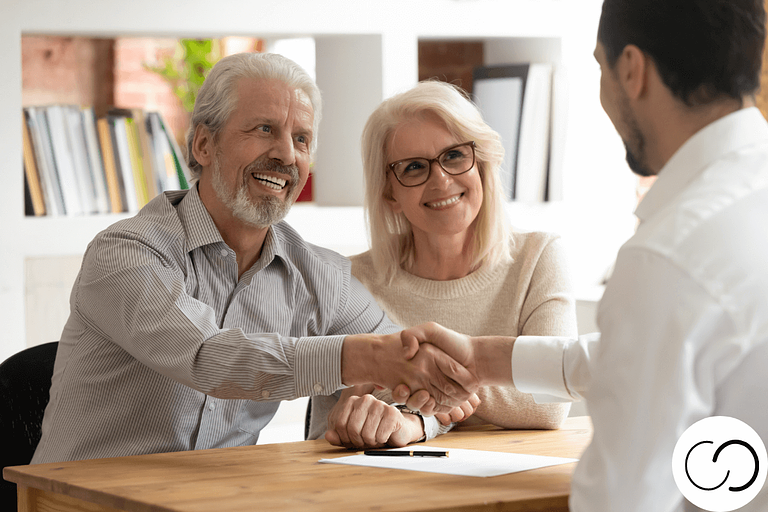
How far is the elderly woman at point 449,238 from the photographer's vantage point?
2215 mm

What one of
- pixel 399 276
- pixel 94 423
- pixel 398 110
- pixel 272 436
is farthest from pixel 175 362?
pixel 272 436

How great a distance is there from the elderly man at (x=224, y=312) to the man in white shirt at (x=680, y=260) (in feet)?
2.36

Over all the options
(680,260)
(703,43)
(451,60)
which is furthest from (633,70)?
(451,60)

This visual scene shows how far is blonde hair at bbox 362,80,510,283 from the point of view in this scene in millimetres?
2244

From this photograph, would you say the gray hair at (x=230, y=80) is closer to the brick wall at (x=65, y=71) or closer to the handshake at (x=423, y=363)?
the handshake at (x=423, y=363)

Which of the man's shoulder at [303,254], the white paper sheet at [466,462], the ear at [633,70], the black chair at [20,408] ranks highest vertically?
the ear at [633,70]

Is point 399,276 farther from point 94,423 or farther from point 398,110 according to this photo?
point 94,423

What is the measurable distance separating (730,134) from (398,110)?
1267 millimetres

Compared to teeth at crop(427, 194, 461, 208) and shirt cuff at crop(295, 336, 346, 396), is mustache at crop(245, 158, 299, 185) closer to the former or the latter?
teeth at crop(427, 194, 461, 208)

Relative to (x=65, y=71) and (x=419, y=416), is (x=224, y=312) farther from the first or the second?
(x=65, y=71)

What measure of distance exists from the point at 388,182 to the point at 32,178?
3.87 feet

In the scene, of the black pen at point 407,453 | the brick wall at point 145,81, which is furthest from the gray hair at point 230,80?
the brick wall at point 145,81

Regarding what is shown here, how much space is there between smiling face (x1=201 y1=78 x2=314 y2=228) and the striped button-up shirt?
9 cm

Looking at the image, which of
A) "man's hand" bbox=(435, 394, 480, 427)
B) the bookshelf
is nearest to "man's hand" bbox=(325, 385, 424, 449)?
"man's hand" bbox=(435, 394, 480, 427)
